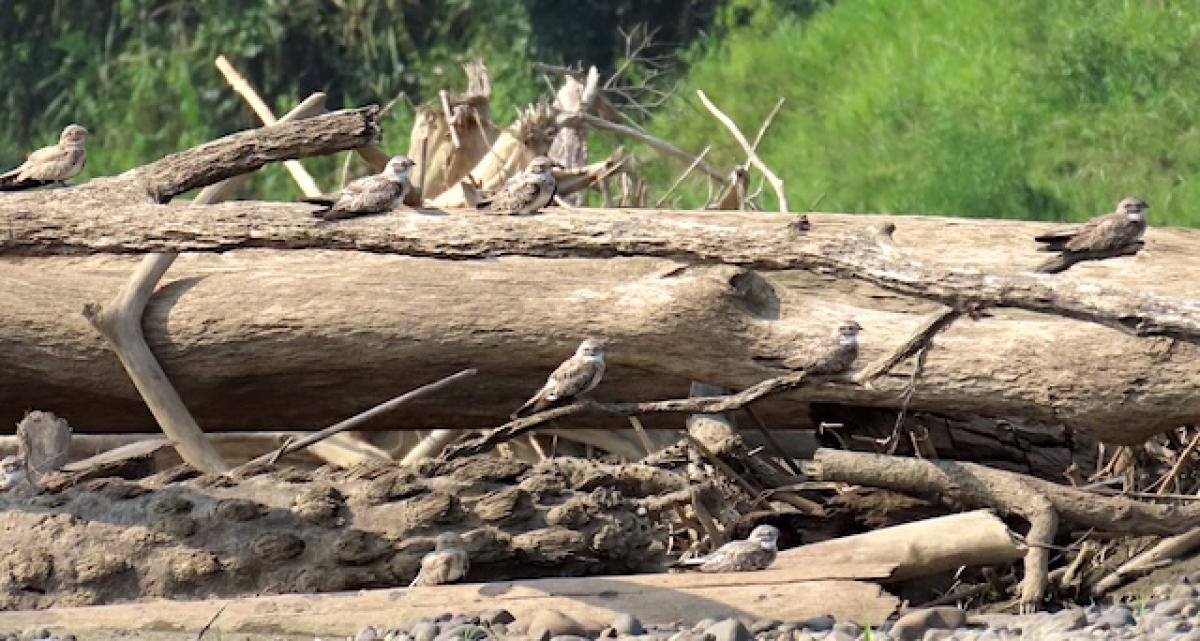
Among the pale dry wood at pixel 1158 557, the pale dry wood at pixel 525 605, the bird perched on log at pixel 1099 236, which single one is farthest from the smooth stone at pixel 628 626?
the pale dry wood at pixel 1158 557

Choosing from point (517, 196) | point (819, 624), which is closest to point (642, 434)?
point (517, 196)

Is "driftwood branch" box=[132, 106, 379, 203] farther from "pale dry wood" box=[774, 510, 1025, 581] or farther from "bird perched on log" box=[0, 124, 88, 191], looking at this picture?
"pale dry wood" box=[774, 510, 1025, 581]

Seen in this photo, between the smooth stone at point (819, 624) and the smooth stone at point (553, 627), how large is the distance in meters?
0.69

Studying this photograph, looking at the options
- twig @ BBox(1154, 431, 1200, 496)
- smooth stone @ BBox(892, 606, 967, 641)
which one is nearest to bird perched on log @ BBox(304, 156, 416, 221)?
smooth stone @ BBox(892, 606, 967, 641)

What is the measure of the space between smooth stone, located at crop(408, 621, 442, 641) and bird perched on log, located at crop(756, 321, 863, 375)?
5.88 ft

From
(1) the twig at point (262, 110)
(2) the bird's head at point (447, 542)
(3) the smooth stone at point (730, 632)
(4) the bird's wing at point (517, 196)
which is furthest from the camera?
(1) the twig at point (262, 110)

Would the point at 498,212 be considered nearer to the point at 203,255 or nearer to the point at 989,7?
the point at 203,255

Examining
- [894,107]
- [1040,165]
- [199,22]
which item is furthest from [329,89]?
[1040,165]

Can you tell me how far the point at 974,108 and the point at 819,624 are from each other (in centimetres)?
1066

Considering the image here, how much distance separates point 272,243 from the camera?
22.1 ft

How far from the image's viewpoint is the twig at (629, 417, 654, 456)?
868 centimetres

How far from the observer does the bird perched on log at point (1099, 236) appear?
7.28m

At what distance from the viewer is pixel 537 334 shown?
8.10 m

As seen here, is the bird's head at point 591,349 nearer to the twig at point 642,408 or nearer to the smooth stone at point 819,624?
the twig at point 642,408
